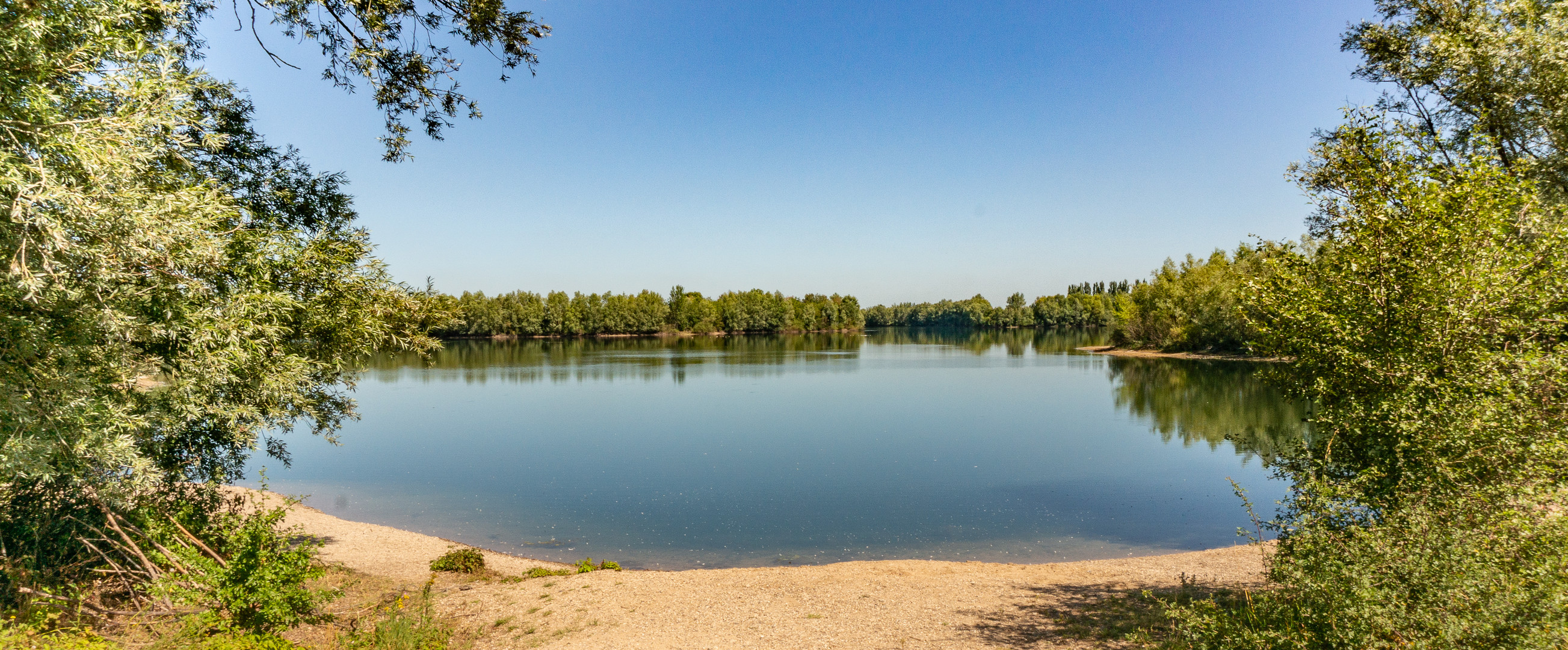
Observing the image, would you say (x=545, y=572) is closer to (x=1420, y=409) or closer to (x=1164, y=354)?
(x=1420, y=409)

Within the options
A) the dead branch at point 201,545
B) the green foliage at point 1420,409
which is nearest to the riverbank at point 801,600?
the dead branch at point 201,545

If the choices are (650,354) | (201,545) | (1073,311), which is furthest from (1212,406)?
(1073,311)

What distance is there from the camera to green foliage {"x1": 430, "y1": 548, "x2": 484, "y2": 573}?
12453mm

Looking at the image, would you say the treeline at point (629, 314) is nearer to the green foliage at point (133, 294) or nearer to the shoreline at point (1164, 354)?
the shoreline at point (1164, 354)

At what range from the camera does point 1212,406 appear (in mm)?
36062

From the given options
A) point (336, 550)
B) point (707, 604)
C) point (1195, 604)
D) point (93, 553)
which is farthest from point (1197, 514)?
point (93, 553)

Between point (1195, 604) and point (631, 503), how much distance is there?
1494cm

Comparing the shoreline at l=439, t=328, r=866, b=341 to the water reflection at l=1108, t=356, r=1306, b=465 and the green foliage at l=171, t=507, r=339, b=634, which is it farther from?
the green foliage at l=171, t=507, r=339, b=634

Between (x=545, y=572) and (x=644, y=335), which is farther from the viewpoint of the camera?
(x=644, y=335)

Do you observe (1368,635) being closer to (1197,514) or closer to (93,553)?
(93,553)

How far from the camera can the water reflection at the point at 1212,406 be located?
88.5 ft

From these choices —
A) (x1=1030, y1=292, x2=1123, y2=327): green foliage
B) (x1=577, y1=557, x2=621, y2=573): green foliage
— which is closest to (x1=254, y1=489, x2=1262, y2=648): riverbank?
(x1=577, y1=557, x2=621, y2=573): green foliage

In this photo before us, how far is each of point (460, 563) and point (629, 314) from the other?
13039 centimetres

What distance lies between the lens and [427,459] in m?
25.8
